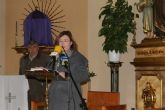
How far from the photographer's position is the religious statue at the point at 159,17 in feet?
19.8

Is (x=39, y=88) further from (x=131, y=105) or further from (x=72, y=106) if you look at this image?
(x=72, y=106)

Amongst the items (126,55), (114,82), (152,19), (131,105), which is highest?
(152,19)

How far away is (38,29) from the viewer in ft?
25.3

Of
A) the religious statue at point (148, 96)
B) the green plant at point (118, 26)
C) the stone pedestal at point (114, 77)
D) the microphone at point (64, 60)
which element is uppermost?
the green plant at point (118, 26)

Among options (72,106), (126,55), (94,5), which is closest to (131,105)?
(126,55)

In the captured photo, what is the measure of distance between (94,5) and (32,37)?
1383 millimetres

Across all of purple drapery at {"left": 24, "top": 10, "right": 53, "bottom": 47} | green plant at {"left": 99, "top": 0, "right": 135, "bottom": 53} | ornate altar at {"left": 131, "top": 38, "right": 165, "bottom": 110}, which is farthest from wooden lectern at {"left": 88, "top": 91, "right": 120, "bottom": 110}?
purple drapery at {"left": 24, "top": 10, "right": 53, "bottom": 47}

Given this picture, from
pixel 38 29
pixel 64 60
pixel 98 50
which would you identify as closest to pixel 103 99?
pixel 64 60

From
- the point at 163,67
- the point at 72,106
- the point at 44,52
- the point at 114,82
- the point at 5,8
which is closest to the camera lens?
the point at 72,106

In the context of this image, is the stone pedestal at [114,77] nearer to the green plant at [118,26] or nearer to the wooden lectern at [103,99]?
the green plant at [118,26]

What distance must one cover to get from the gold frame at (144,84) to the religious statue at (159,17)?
0.65 metres

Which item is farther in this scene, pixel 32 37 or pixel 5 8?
pixel 5 8

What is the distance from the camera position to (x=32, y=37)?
7738mm

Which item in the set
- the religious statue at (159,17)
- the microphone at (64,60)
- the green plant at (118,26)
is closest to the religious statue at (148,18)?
the religious statue at (159,17)
